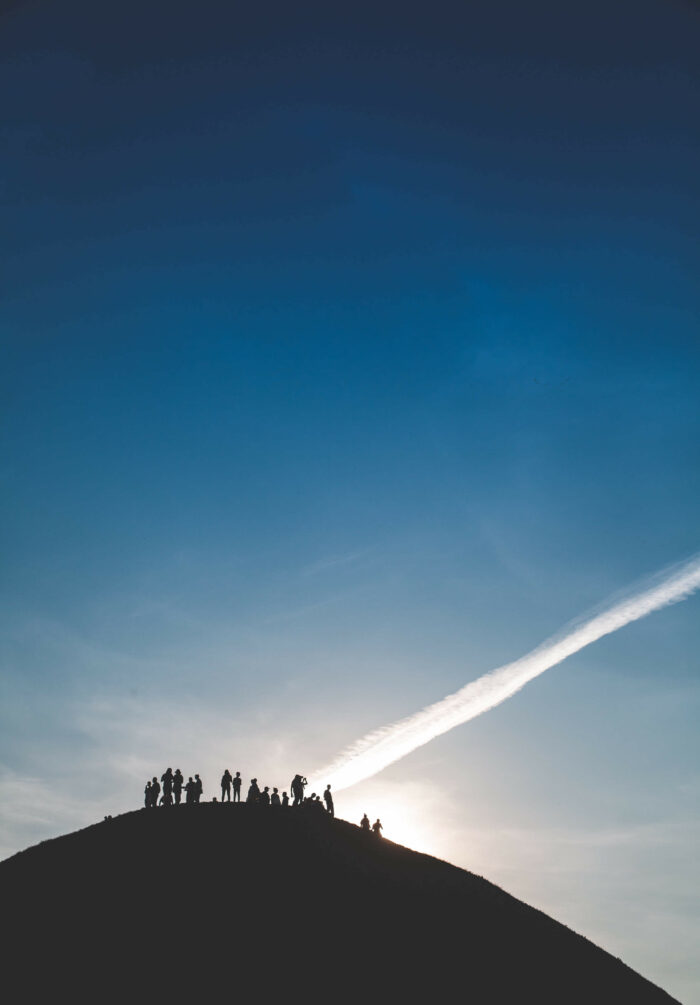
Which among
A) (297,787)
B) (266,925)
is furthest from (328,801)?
(266,925)

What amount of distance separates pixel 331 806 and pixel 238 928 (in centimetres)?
1408

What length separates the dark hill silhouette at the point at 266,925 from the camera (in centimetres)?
2802

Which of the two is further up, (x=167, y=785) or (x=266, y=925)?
(x=167, y=785)

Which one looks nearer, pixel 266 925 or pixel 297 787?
pixel 266 925

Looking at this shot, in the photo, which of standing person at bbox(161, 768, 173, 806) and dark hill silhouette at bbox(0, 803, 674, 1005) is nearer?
dark hill silhouette at bbox(0, 803, 674, 1005)

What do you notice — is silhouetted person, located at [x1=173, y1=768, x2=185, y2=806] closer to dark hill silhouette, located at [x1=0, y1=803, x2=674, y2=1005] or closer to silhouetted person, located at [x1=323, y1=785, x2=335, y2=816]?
dark hill silhouette, located at [x1=0, y1=803, x2=674, y2=1005]

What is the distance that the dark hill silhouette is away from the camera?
28016 mm

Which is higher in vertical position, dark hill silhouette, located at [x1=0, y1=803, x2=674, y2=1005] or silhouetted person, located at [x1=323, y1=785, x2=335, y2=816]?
silhouetted person, located at [x1=323, y1=785, x2=335, y2=816]

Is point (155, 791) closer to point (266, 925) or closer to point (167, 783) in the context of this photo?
point (167, 783)

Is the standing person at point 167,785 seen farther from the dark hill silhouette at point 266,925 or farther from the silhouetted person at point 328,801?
the silhouetted person at point 328,801

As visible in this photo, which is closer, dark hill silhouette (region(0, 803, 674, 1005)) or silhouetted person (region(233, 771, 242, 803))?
dark hill silhouette (region(0, 803, 674, 1005))

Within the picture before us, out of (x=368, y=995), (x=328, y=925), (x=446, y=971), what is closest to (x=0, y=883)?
(x=328, y=925)

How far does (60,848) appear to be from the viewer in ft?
123

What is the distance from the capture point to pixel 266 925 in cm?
3080
